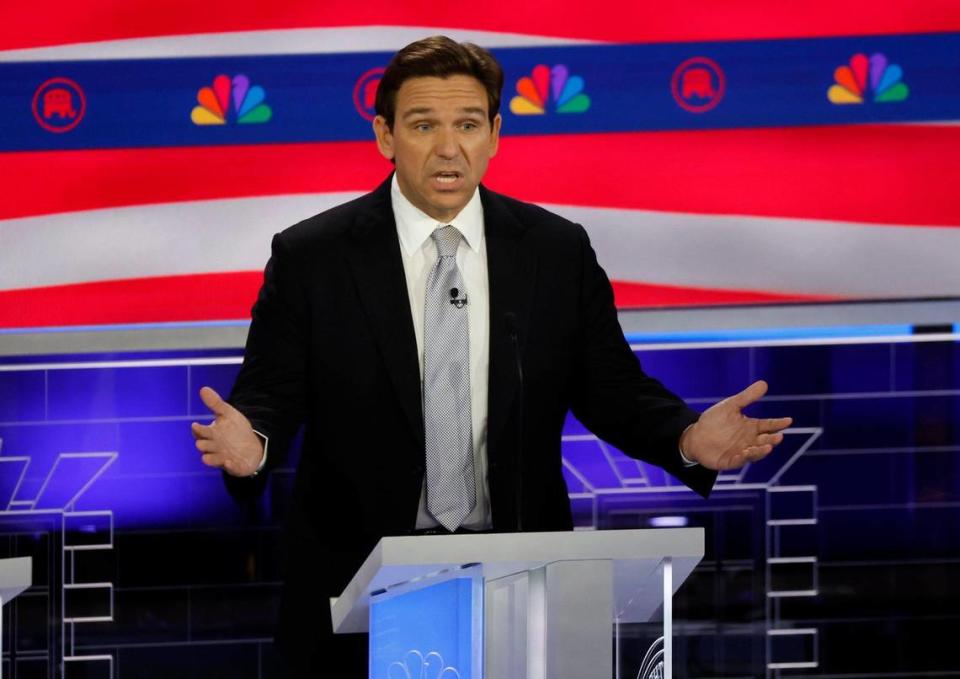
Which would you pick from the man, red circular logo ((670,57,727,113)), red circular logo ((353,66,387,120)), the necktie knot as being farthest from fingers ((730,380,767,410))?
red circular logo ((353,66,387,120))

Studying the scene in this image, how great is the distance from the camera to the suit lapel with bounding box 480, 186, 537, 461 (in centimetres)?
294

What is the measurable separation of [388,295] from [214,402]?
59cm

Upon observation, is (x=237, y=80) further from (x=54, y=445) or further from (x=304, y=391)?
(x=304, y=391)

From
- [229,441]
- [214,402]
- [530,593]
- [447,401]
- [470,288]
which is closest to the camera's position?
[530,593]

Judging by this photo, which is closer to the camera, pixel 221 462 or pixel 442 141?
pixel 221 462

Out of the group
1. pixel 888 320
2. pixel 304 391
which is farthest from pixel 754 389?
pixel 888 320

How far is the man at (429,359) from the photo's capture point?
294 centimetres

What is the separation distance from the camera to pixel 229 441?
8.70ft

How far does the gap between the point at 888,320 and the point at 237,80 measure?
1.79 metres

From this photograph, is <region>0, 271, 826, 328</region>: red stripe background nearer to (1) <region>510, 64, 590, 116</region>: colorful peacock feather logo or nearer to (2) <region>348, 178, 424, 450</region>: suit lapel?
(1) <region>510, 64, 590, 116</region>: colorful peacock feather logo

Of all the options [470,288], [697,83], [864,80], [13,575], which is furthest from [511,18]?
[13,575]

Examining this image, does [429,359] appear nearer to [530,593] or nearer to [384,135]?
[384,135]

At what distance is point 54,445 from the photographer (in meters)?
4.23

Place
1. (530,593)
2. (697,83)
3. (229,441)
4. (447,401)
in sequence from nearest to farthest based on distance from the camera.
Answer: (530,593) → (229,441) → (447,401) → (697,83)
